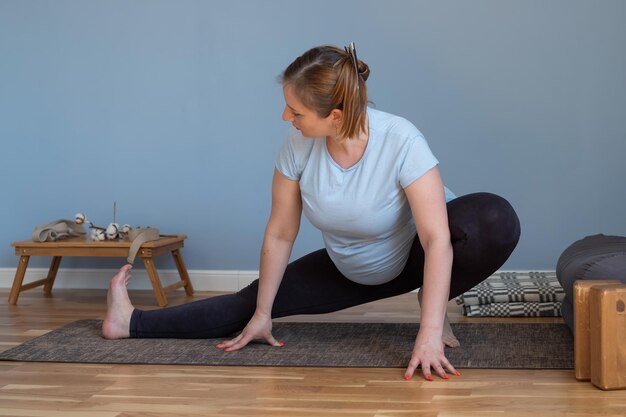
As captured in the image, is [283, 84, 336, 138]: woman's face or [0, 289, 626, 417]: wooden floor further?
[283, 84, 336, 138]: woman's face

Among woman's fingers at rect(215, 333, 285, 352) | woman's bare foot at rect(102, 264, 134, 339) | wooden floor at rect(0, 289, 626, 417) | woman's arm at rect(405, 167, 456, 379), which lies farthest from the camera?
woman's bare foot at rect(102, 264, 134, 339)

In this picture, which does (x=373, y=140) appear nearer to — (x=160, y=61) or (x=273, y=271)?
(x=273, y=271)

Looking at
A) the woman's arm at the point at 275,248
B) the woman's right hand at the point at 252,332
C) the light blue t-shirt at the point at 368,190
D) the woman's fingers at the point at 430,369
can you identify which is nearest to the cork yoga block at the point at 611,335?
the woman's fingers at the point at 430,369

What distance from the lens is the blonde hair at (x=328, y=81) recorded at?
2.04m

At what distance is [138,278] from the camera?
415 cm

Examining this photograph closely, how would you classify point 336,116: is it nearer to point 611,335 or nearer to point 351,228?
point 351,228

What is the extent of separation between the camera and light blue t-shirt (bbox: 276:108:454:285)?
2143 millimetres

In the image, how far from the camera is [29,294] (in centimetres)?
400

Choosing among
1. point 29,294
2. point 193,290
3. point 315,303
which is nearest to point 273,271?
point 315,303

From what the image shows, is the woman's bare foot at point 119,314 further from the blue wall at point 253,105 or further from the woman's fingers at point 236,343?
the blue wall at point 253,105

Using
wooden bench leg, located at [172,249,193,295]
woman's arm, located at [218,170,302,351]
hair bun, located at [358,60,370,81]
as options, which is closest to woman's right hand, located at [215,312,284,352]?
woman's arm, located at [218,170,302,351]

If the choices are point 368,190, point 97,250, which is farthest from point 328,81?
point 97,250

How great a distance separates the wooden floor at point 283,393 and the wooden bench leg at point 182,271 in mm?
1553

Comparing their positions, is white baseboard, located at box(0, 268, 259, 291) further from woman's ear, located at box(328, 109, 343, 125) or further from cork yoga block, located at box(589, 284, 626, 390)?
cork yoga block, located at box(589, 284, 626, 390)
